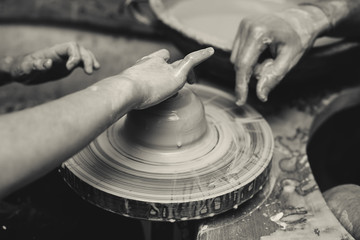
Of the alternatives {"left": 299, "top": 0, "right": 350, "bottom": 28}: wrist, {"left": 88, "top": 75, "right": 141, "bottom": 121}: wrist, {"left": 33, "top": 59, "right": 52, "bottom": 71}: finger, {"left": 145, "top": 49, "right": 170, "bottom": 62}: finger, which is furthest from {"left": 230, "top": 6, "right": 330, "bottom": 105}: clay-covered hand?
{"left": 33, "top": 59, "right": 52, "bottom": 71}: finger

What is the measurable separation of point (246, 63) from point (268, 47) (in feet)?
0.38

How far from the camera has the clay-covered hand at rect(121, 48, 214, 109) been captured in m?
1.22

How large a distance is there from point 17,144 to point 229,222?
66cm

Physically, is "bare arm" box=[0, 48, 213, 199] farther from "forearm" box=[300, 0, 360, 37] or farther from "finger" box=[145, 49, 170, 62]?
"forearm" box=[300, 0, 360, 37]

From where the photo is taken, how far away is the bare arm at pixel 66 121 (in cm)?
98

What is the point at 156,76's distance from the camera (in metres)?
1.25

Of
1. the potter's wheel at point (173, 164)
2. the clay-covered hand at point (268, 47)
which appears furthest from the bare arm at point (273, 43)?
the potter's wheel at point (173, 164)

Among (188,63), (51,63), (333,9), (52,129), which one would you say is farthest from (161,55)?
(333,9)

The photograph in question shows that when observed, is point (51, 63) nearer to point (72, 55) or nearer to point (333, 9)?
point (72, 55)

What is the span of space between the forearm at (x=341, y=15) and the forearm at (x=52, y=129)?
2.94 ft

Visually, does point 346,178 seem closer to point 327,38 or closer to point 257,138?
point 327,38

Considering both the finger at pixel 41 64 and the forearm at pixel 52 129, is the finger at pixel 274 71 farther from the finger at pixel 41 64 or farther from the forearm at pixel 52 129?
the finger at pixel 41 64

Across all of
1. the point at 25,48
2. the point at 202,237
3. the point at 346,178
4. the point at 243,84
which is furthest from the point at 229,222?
the point at 25,48

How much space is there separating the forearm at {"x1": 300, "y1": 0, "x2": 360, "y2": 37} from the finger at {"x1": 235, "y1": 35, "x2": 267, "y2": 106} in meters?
0.35
